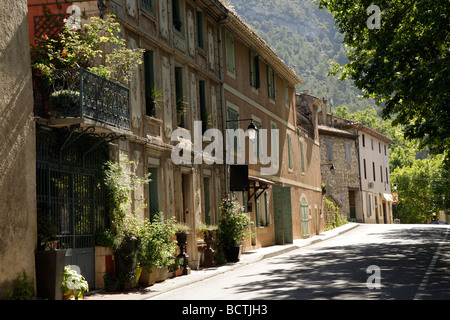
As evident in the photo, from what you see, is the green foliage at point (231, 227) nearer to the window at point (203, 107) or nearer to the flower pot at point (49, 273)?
the window at point (203, 107)

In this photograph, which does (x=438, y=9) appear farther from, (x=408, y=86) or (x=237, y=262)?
(x=237, y=262)

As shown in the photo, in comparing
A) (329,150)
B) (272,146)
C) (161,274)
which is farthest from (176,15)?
(329,150)

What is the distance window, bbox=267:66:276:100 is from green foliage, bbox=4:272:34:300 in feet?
66.8

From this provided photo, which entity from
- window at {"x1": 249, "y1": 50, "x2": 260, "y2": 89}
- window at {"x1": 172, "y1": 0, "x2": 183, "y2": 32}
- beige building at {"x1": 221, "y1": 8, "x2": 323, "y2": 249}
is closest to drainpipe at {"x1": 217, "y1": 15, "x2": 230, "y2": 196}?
beige building at {"x1": 221, "y1": 8, "x2": 323, "y2": 249}

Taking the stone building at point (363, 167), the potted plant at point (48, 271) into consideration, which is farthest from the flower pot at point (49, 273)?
the stone building at point (363, 167)

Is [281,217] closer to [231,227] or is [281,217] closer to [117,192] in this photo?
[231,227]

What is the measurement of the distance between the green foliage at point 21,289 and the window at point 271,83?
20.4 m

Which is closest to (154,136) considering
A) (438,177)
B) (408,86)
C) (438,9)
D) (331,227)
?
(408,86)

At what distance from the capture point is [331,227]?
42.0 meters

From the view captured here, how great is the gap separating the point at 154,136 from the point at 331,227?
1098 inches

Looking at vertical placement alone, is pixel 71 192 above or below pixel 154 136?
below

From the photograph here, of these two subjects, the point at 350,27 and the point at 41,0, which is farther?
the point at 350,27

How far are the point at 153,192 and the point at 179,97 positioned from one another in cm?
362

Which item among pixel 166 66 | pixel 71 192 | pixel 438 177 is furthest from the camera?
pixel 438 177
